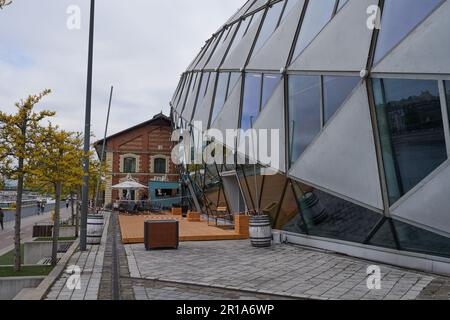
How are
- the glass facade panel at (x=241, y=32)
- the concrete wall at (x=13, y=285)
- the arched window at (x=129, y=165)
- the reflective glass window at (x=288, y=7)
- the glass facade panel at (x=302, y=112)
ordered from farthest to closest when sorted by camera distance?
the arched window at (x=129, y=165) < the glass facade panel at (x=241, y=32) < the reflective glass window at (x=288, y=7) < the glass facade panel at (x=302, y=112) < the concrete wall at (x=13, y=285)

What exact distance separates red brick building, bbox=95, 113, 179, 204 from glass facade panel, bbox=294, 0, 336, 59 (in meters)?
34.6

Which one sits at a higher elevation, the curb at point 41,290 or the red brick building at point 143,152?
the red brick building at point 143,152

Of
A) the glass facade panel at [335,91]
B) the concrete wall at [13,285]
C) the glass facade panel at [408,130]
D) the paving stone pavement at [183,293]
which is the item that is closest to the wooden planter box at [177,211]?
the concrete wall at [13,285]

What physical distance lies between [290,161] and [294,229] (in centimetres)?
218

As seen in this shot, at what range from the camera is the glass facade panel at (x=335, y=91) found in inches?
385

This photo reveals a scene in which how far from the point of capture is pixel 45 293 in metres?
6.84

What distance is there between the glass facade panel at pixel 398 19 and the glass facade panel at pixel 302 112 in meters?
2.17

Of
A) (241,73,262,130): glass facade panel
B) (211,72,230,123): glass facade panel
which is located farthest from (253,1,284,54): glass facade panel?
(211,72,230,123): glass facade panel

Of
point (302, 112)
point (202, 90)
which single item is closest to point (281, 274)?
point (302, 112)

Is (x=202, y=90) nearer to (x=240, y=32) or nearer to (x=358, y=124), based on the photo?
(x=240, y=32)

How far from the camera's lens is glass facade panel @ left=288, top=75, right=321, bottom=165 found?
10984mm

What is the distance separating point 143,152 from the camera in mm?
46938

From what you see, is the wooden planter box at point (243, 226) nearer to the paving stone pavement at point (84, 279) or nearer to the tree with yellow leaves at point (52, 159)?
the paving stone pavement at point (84, 279)

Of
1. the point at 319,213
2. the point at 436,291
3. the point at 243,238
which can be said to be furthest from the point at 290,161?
the point at 436,291
